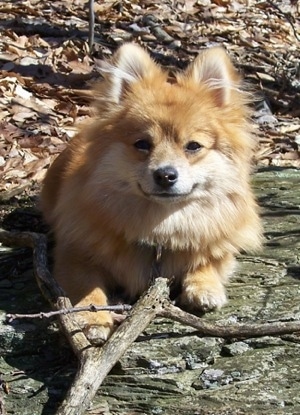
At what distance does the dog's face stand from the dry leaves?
1.84 metres

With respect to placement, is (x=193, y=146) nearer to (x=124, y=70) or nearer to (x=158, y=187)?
(x=158, y=187)

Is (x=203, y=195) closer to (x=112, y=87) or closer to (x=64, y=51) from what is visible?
(x=112, y=87)

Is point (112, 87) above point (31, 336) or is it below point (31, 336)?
above

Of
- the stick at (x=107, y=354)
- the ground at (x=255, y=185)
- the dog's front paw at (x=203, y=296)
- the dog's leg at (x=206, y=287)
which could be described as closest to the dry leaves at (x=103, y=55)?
the ground at (x=255, y=185)

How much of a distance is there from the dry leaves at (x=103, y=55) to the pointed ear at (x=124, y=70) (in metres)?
1.76

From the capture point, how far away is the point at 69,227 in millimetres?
4082

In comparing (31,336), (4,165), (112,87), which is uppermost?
(112,87)

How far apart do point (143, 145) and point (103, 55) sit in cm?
470

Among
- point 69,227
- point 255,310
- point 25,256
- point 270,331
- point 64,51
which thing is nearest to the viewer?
point 270,331

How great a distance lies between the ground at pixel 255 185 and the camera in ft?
10.5

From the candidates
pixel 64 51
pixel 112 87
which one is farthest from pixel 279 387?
pixel 64 51

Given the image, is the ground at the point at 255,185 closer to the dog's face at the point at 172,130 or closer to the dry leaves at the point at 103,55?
the dry leaves at the point at 103,55

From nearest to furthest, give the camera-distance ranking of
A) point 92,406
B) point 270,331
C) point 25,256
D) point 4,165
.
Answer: point 92,406 < point 270,331 < point 25,256 < point 4,165

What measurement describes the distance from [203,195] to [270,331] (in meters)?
0.85
